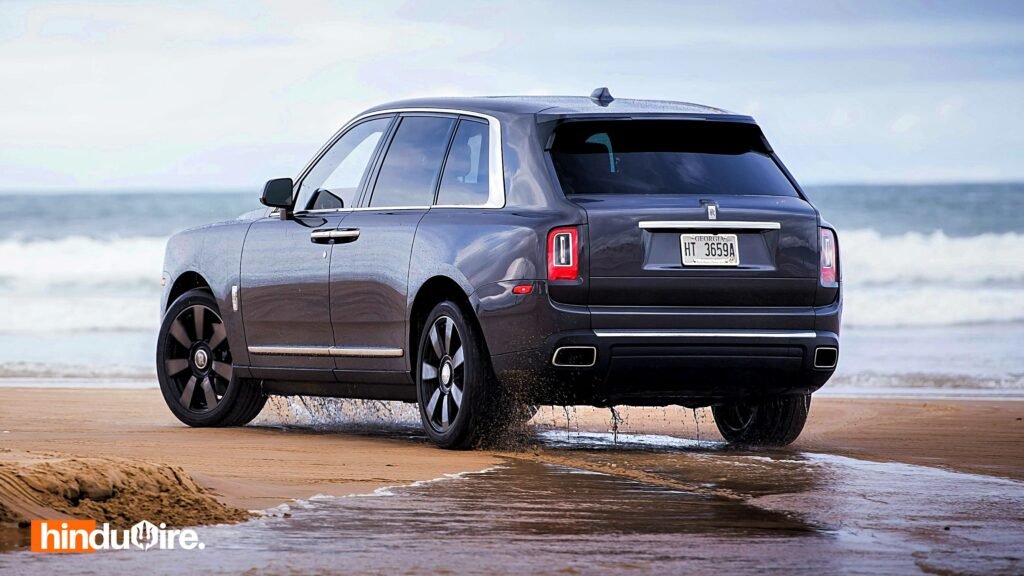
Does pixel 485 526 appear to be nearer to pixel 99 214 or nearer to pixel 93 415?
pixel 93 415

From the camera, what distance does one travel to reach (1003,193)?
170 feet

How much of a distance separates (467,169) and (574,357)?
4.29 feet

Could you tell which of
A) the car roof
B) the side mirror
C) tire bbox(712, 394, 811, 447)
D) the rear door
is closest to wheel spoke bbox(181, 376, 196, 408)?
the side mirror

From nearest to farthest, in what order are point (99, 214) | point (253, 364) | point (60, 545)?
point (60, 545)
point (253, 364)
point (99, 214)

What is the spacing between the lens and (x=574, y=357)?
834cm

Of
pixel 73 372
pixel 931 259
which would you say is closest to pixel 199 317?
pixel 73 372

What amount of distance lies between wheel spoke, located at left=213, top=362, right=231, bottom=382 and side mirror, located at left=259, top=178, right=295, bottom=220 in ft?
3.51

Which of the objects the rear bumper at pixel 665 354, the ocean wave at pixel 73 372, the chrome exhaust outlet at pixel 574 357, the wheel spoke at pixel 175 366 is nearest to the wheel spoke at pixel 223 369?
the wheel spoke at pixel 175 366

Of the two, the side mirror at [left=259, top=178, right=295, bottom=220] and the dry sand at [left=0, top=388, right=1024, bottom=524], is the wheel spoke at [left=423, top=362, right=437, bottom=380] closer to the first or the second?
the dry sand at [left=0, top=388, right=1024, bottom=524]

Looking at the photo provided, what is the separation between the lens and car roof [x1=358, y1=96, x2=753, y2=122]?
893 cm

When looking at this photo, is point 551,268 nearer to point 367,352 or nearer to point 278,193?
point 367,352

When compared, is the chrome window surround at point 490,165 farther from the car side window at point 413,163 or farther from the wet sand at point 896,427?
the wet sand at point 896,427

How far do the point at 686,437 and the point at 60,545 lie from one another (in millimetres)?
5121

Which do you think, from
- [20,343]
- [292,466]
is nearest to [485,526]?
[292,466]
